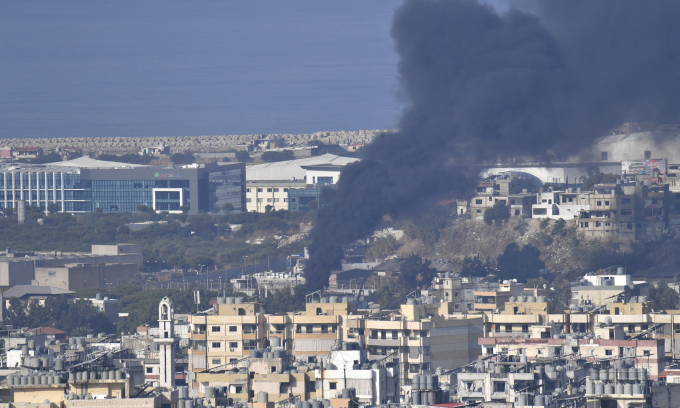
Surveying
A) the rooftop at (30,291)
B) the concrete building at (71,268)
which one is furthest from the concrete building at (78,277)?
the rooftop at (30,291)

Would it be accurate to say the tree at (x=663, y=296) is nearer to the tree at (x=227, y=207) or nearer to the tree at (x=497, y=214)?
the tree at (x=497, y=214)

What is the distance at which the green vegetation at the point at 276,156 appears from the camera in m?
134

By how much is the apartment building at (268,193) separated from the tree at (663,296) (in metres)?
53.2

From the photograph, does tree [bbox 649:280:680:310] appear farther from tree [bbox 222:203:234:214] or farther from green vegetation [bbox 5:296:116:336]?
tree [bbox 222:203:234:214]

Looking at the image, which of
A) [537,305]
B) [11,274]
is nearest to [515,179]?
[11,274]

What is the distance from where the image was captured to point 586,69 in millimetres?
69062

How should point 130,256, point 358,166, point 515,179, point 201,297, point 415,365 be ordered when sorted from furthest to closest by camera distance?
point 515,179
point 130,256
point 358,166
point 201,297
point 415,365

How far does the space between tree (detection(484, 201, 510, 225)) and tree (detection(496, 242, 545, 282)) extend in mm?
7662

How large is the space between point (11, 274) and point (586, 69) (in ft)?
74.4

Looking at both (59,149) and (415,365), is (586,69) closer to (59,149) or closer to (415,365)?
(415,365)

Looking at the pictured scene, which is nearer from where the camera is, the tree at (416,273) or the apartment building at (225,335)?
the apartment building at (225,335)

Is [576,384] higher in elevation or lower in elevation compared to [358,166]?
lower

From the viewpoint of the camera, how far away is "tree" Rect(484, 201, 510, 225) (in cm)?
7856

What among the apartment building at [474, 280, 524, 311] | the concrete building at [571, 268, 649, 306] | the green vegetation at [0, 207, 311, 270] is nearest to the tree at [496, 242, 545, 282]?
the concrete building at [571, 268, 649, 306]
